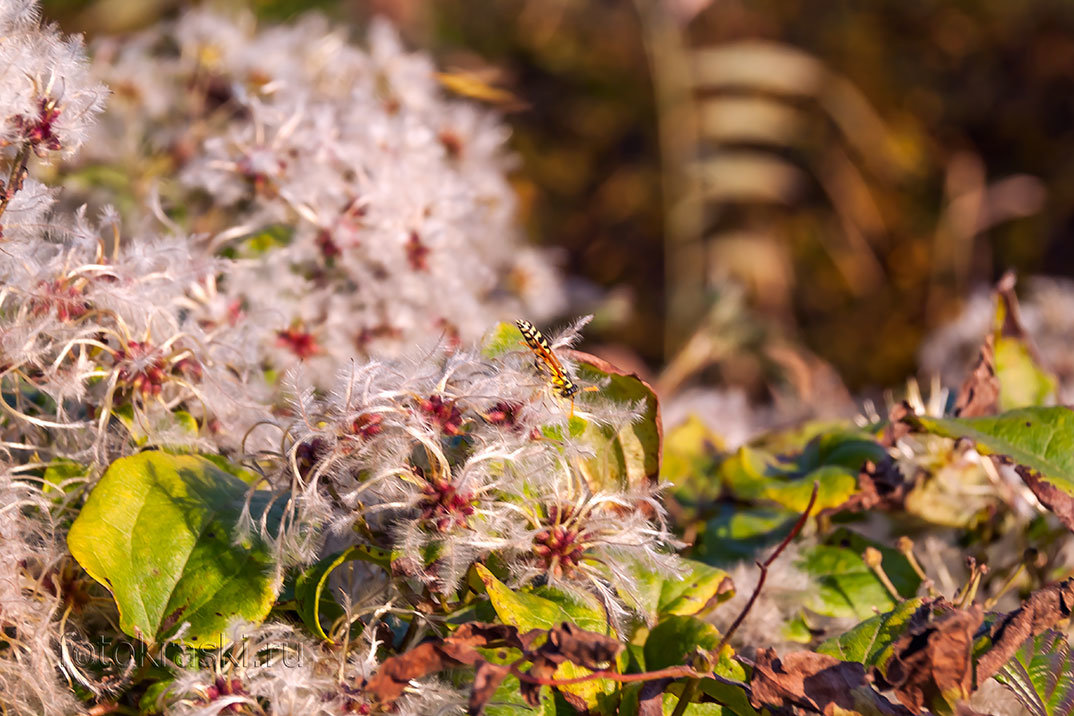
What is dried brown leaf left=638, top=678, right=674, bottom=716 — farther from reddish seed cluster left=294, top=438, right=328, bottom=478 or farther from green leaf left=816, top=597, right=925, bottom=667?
reddish seed cluster left=294, top=438, right=328, bottom=478

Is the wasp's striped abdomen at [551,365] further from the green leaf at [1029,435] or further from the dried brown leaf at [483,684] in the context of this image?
the green leaf at [1029,435]

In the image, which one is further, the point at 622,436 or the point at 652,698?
the point at 622,436

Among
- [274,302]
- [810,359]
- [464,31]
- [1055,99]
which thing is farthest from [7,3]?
[1055,99]

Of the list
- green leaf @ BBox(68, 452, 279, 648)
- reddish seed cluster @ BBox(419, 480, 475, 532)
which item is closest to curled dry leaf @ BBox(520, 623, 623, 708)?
reddish seed cluster @ BBox(419, 480, 475, 532)

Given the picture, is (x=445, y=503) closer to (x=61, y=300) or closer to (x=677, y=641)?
(x=677, y=641)

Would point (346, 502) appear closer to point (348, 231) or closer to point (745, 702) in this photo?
point (745, 702)

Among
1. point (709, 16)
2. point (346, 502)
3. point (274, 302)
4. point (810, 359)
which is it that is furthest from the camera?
point (709, 16)

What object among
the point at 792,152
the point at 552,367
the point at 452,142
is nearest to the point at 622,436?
the point at 552,367
